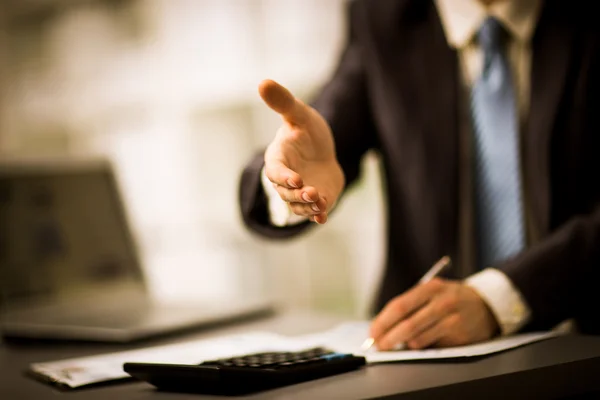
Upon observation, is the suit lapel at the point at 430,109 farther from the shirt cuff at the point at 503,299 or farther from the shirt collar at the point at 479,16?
the shirt cuff at the point at 503,299

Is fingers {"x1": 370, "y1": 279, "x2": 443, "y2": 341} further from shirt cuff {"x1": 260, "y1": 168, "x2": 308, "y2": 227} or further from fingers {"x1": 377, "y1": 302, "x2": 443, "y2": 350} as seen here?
shirt cuff {"x1": 260, "y1": 168, "x2": 308, "y2": 227}

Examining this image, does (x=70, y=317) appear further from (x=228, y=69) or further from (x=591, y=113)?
(x=228, y=69)

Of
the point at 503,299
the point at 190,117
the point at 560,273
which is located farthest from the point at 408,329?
the point at 190,117

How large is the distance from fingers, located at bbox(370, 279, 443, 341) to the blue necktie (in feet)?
1.13

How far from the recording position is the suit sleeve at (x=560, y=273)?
97 cm

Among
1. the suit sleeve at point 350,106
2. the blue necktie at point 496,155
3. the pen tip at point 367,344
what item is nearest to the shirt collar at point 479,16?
the blue necktie at point 496,155

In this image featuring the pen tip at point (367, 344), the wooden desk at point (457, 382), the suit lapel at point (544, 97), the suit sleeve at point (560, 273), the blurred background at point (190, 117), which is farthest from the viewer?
the blurred background at point (190, 117)

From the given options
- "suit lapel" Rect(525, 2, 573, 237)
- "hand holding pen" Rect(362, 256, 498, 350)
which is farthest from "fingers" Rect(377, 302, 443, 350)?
"suit lapel" Rect(525, 2, 573, 237)

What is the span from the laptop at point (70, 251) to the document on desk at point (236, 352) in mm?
304

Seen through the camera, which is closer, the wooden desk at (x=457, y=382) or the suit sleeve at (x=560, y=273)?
the wooden desk at (x=457, y=382)

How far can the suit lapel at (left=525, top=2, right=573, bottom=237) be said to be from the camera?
115 cm

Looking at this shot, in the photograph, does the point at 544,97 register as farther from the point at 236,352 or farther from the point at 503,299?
the point at 236,352

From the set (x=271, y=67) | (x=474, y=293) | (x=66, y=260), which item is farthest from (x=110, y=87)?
(x=474, y=293)

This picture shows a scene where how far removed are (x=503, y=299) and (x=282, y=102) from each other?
37 cm
